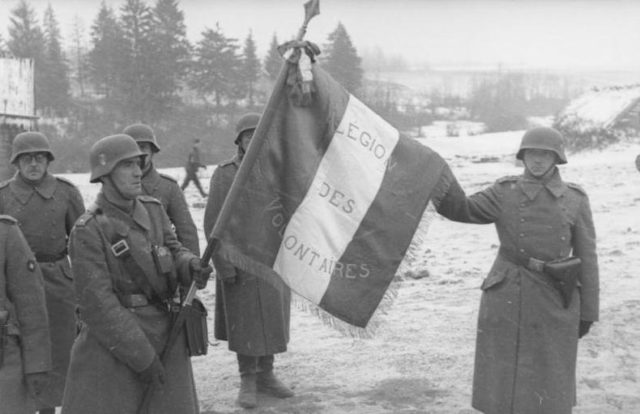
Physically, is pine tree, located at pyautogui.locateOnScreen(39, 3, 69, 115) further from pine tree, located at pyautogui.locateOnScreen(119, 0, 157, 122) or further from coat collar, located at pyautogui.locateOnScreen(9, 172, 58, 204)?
coat collar, located at pyautogui.locateOnScreen(9, 172, 58, 204)

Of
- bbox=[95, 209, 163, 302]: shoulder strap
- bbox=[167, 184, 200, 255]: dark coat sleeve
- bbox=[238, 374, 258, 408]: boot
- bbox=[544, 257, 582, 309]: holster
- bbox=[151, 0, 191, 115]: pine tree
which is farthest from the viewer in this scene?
bbox=[151, 0, 191, 115]: pine tree

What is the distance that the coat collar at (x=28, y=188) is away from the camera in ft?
18.4

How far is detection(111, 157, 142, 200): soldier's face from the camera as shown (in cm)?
392

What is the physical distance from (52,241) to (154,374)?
2.16 meters

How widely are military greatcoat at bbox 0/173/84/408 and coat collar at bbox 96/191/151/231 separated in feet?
6.01

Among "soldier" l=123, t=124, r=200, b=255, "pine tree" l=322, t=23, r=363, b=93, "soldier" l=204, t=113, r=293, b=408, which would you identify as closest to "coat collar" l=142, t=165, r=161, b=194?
"soldier" l=123, t=124, r=200, b=255

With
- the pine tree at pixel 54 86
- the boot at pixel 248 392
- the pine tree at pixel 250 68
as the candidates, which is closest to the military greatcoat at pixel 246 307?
the boot at pixel 248 392

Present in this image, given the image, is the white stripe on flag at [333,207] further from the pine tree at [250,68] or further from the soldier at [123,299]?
the pine tree at [250,68]

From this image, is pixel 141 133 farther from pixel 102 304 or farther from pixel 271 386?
pixel 102 304

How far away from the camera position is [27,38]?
5144cm

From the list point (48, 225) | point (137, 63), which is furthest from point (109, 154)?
point (137, 63)

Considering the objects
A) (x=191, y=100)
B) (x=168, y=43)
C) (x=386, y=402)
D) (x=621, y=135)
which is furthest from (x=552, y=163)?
(x=191, y=100)

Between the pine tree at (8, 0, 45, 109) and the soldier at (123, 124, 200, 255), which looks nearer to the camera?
the soldier at (123, 124, 200, 255)

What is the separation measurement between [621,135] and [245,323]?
835 inches
